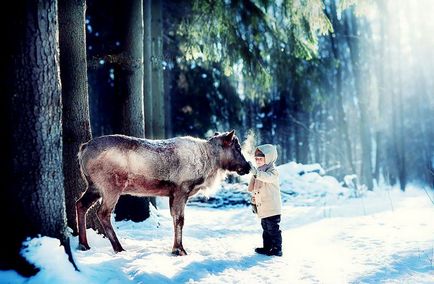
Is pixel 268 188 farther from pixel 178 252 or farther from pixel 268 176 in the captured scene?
pixel 178 252

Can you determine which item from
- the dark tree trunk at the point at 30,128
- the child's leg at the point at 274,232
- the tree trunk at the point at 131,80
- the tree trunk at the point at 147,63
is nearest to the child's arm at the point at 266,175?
the child's leg at the point at 274,232

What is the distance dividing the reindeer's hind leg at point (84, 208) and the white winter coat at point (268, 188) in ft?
8.02

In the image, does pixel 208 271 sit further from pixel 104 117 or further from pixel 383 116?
pixel 383 116

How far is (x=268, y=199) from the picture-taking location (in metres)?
6.45

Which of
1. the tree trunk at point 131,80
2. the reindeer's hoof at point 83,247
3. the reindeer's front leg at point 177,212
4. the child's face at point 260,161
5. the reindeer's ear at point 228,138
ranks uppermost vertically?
the tree trunk at point 131,80

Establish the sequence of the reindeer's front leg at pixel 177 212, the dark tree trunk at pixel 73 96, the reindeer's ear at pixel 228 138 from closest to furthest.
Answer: the reindeer's front leg at pixel 177 212, the dark tree trunk at pixel 73 96, the reindeer's ear at pixel 228 138

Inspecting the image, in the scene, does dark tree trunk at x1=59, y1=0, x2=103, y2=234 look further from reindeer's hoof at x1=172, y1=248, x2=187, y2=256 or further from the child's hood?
the child's hood

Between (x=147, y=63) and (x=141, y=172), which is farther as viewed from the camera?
(x=147, y=63)

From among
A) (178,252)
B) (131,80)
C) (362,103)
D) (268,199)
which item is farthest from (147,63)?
(362,103)

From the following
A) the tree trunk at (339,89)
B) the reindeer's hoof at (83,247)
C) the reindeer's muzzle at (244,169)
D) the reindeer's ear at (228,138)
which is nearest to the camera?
the reindeer's hoof at (83,247)

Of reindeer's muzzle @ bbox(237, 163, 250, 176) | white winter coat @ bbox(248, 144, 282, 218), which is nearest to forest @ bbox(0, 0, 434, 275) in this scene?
reindeer's muzzle @ bbox(237, 163, 250, 176)

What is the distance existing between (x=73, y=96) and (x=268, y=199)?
11.3ft

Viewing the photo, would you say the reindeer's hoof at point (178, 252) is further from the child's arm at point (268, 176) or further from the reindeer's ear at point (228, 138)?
the reindeer's ear at point (228, 138)

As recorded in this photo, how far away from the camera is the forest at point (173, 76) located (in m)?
3.77
